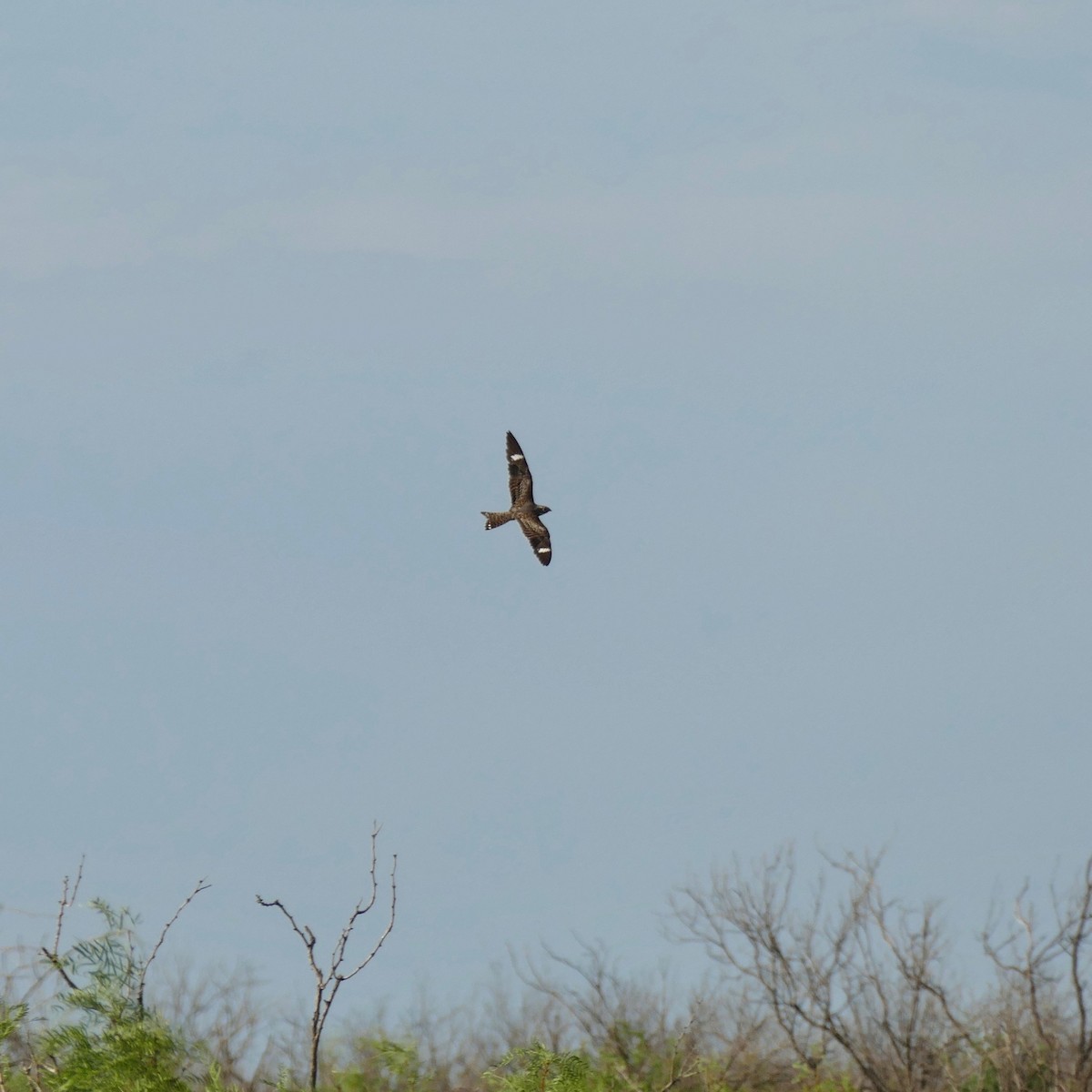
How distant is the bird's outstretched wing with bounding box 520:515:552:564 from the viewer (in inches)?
588

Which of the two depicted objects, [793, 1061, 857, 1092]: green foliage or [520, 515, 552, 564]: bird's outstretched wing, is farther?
[793, 1061, 857, 1092]: green foliage

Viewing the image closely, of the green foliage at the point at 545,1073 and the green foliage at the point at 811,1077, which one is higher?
the green foliage at the point at 811,1077

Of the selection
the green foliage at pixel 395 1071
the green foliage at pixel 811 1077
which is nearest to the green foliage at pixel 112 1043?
the green foliage at pixel 395 1071

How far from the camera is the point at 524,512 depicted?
15141 millimetres

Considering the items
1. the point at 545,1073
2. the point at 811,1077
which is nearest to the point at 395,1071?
the point at 545,1073

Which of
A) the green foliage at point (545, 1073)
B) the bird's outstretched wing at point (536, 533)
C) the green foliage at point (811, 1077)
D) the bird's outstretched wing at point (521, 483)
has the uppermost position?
the bird's outstretched wing at point (521, 483)

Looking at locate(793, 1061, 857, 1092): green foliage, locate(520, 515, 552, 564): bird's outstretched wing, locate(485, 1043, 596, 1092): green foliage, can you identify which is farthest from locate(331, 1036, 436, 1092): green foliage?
locate(793, 1061, 857, 1092): green foliage

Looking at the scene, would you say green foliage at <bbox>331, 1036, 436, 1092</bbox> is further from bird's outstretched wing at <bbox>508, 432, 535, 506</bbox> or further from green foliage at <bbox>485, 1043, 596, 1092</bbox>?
bird's outstretched wing at <bbox>508, 432, 535, 506</bbox>

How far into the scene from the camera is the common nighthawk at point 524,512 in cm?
1503

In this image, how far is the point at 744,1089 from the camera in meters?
21.4

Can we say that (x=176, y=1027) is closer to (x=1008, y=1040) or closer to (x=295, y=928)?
(x=295, y=928)

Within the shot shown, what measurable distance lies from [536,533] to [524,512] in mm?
235

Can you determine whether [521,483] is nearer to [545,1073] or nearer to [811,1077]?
[545,1073]

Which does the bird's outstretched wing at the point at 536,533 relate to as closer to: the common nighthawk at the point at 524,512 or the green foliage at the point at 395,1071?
the common nighthawk at the point at 524,512
